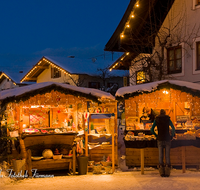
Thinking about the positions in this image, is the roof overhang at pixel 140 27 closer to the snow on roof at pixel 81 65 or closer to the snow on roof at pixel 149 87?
the snow on roof at pixel 149 87

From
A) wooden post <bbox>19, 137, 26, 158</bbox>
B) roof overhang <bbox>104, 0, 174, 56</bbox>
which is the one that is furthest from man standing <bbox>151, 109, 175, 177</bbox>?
roof overhang <bbox>104, 0, 174, 56</bbox>

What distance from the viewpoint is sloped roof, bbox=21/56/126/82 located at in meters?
25.2

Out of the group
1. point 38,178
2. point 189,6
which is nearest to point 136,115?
point 38,178

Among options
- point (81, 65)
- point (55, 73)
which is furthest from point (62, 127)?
point (55, 73)

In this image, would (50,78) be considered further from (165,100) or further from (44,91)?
(44,91)

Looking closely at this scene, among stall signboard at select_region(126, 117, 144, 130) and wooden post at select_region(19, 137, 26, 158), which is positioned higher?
stall signboard at select_region(126, 117, 144, 130)

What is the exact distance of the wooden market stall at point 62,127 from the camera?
860cm

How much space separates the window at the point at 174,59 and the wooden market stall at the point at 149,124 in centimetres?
398

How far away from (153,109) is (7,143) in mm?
5860

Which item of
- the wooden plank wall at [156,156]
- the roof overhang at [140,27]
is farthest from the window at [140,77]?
the wooden plank wall at [156,156]

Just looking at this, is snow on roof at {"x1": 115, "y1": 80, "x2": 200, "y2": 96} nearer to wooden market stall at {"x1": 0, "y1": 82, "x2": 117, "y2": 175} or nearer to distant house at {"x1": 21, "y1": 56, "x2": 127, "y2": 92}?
wooden market stall at {"x1": 0, "y1": 82, "x2": 117, "y2": 175}

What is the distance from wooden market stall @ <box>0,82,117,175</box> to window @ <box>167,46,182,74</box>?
5881 millimetres

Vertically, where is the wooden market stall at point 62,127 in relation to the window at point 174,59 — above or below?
below

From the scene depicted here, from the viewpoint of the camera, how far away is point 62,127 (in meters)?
10.7
